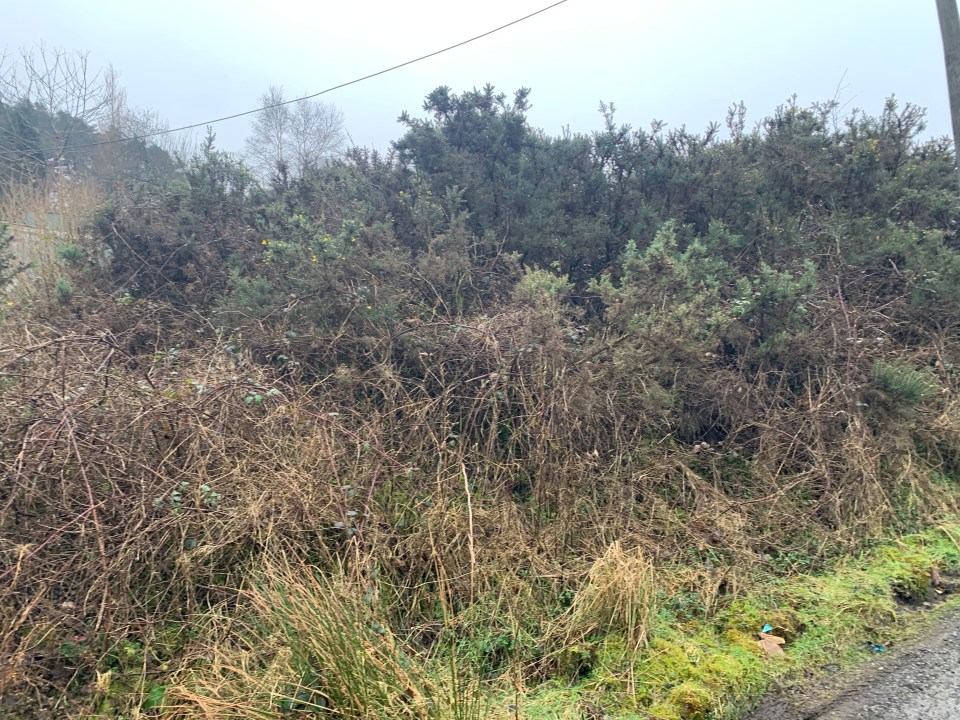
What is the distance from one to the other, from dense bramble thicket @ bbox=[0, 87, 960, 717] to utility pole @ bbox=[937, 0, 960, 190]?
1397mm

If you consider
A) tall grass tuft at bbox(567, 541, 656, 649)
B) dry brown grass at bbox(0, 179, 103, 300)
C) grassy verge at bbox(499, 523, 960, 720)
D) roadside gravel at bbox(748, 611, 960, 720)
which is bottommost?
roadside gravel at bbox(748, 611, 960, 720)

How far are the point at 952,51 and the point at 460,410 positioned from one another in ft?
20.1

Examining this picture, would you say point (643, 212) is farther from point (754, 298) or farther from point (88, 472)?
point (88, 472)

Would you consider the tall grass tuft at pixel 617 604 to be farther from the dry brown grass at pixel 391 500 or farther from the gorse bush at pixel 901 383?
the gorse bush at pixel 901 383

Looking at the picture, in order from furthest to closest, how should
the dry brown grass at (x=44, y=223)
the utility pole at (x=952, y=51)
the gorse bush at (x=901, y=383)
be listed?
the dry brown grass at (x=44, y=223) → the utility pole at (x=952, y=51) → the gorse bush at (x=901, y=383)

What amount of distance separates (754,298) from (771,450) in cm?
174

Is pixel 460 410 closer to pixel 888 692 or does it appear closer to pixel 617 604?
pixel 617 604

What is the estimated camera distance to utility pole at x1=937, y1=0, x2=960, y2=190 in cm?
581

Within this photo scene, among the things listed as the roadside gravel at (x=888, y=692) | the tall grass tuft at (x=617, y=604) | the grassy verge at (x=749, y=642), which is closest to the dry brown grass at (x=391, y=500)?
the tall grass tuft at (x=617, y=604)

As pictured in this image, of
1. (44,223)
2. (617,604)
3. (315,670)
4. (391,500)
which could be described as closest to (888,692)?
(617,604)

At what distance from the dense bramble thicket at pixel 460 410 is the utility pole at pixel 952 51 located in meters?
1.40

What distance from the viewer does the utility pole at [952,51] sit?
581 centimetres

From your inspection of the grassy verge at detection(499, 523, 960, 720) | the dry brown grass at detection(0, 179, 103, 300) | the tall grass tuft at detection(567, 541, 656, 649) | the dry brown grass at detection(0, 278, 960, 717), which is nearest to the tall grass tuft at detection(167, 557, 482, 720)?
the dry brown grass at detection(0, 278, 960, 717)

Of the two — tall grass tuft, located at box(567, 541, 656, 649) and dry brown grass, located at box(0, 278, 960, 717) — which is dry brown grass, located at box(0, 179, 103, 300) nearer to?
dry brown grass, located at box(0, 278, 960, 717)
